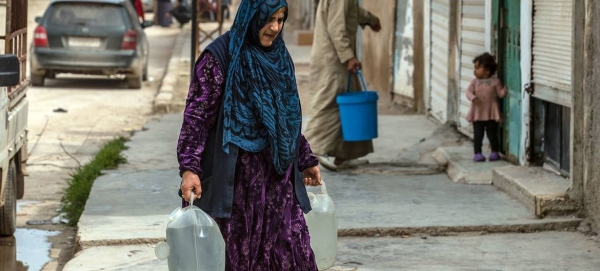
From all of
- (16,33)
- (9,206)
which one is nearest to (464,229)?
(9,206)

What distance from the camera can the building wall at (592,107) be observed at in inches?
269

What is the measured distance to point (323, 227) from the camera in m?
5.66

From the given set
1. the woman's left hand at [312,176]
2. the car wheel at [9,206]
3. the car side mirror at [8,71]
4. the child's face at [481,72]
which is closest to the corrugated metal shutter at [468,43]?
the child's face at [481,72]

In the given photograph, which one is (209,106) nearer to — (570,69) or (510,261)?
(510,261)

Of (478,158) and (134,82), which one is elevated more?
(134,82)

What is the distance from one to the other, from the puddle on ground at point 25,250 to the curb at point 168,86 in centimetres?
764

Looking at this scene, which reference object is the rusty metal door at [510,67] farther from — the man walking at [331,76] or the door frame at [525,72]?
the man walking at [331,76]

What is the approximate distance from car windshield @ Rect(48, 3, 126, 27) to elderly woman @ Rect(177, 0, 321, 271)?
13828mm

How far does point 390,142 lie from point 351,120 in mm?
1864

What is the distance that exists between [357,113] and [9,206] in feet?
9.24

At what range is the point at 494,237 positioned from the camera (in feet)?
23.0

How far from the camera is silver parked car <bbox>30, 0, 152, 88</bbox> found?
18.1 metres

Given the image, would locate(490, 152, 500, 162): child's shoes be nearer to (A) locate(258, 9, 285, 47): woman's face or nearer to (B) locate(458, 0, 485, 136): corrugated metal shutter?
(B) locate(458, 0, 485, 136): corrugated metal shutter

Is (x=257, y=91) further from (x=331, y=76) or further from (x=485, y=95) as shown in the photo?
(x=331, y=76)
